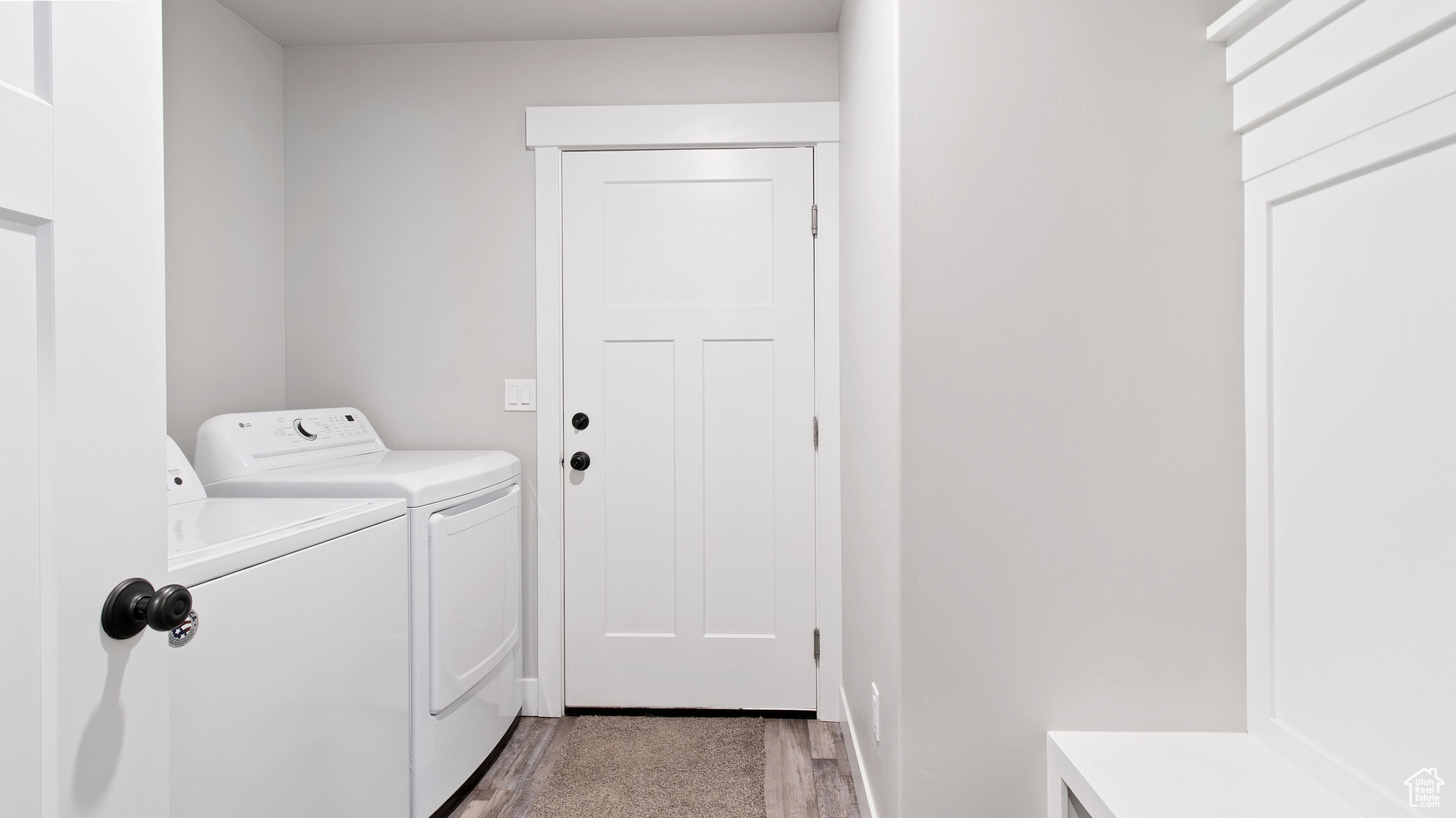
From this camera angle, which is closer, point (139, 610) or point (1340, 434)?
point (139, 610)

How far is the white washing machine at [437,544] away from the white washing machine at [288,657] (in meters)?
0.05

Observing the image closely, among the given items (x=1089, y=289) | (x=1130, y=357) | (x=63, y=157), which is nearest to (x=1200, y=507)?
(x=1130, y=357)

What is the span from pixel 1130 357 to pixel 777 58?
5.04 feet

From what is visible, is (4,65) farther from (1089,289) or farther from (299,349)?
(299,349)

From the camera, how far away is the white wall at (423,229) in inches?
83.3

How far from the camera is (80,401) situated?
630mm

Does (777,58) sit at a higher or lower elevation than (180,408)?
higher

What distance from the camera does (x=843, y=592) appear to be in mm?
2010

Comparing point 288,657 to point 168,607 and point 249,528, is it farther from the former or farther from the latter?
point 168,607

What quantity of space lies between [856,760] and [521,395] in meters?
1.51

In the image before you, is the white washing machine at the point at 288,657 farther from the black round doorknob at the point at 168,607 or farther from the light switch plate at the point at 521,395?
the light switch plate at the point at 521,395

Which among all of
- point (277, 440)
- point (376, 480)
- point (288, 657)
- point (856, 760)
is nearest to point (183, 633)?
point (288, 657)

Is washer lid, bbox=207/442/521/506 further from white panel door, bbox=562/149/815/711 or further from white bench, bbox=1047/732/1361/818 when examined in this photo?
white bench, bbox=1047/732/1361/818

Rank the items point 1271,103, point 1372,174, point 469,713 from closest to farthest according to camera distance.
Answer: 1. point 1372,174
2. point 1271,103
3. point 469,713
